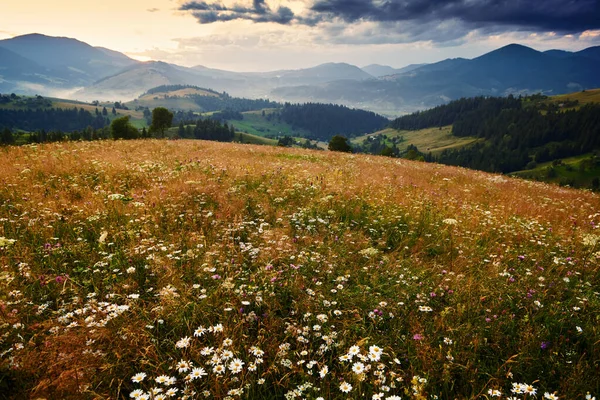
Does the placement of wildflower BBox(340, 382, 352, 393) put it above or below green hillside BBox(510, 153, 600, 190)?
above

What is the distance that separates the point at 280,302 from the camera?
4.51 meters

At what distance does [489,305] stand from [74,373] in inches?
219

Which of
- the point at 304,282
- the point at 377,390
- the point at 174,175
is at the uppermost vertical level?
the point at 174,175

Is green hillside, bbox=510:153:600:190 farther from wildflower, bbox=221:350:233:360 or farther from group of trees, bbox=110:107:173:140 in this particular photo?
wildflower, bbox=221:350:233:360

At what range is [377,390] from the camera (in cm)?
319

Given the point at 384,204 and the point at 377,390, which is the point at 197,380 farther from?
the point at 384,204

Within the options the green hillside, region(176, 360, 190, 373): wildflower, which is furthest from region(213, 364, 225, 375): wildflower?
the green hillside

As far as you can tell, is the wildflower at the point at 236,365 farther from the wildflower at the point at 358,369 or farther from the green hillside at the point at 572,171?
the green hillside at the point at 572,171

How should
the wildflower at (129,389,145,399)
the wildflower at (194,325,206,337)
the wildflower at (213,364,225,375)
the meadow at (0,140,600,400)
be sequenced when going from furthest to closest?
the wildflower at (194,325,206,337), the meadow at (0,140,600,400), the wildflower at (213,364,225,375), the wildflower at (129,389,145,399)

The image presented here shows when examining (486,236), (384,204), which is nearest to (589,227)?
(486,236)

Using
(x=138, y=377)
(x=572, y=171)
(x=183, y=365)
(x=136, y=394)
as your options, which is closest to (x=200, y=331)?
(x=183, y=365)

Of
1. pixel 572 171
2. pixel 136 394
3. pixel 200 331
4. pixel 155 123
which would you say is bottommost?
pixel 572 171

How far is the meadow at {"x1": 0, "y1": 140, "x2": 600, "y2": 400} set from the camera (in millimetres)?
3213

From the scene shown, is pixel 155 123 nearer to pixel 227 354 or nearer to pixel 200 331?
pixel 200 331
